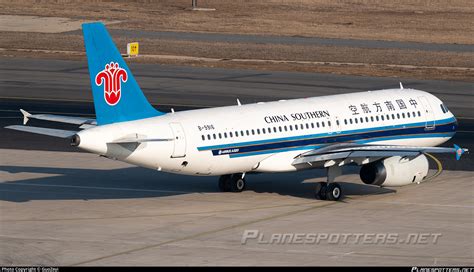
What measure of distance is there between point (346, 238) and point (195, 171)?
29.1ft

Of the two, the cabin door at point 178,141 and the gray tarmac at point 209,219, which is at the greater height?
the cabin door at point 178,141

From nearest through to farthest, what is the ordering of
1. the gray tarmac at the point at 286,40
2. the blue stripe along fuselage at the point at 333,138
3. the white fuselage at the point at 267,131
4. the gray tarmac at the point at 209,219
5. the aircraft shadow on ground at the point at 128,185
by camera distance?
the gray tarmac at the point at 209,219 < the white fuselage at the point at 267,131 < the blue stripe along fuselage at the point at 333,138 < the aircraft shadow on ground at the point at 128,185 < the gray tarmac at the point at 286,40

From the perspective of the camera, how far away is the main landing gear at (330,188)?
54719 mm

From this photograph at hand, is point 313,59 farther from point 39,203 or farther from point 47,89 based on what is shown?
point 39,203

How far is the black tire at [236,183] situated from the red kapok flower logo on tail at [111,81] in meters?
9.33

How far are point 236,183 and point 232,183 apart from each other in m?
0.21

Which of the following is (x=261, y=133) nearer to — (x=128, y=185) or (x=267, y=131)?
(x=267, y=131)

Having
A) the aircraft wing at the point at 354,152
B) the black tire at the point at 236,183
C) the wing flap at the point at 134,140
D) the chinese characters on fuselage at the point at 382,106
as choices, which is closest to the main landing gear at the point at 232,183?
the black tire at the point at 236,183

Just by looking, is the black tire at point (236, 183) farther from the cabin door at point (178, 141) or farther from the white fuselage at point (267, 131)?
the cabin door at point (178, 141)

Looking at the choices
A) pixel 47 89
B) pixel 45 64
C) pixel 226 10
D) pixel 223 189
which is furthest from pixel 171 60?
pixel 223 189

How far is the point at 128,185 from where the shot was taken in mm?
58562

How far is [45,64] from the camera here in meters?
110

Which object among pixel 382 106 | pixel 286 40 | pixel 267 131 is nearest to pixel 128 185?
pixel 267 131

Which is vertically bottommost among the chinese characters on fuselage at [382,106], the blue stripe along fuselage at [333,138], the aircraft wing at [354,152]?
the aircraft wing at [354,152]
